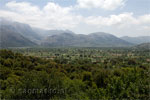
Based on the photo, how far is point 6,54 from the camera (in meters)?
44.2

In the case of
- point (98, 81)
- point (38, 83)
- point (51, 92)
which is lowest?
point (98, 81)

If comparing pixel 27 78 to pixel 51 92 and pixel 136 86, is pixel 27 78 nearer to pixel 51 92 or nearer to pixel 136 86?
pixel 51 92

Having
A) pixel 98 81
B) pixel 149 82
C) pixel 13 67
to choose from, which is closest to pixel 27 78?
pixel 149 82

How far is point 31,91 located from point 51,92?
81.8 inches

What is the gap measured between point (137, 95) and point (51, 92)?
8386mm

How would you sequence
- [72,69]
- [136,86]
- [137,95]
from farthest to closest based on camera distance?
[72,69]
[136,86]
[137,95]

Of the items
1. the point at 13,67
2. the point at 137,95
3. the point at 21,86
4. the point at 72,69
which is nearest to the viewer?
the point at 137,95

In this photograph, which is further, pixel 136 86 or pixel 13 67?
pixel 13 67

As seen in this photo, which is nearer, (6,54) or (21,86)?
(21,86)

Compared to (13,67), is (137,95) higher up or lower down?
higher up

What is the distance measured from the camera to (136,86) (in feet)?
36.2

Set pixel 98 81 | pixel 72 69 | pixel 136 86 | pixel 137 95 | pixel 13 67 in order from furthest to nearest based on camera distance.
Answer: pixel 72 69 → pixel 13 67 → pixel 98 81 → pixel 136 86 → pixel 137 95

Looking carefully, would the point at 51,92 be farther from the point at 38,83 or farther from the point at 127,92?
the point at 127,92

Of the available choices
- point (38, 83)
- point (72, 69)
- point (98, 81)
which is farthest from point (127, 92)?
point (72, 69)
